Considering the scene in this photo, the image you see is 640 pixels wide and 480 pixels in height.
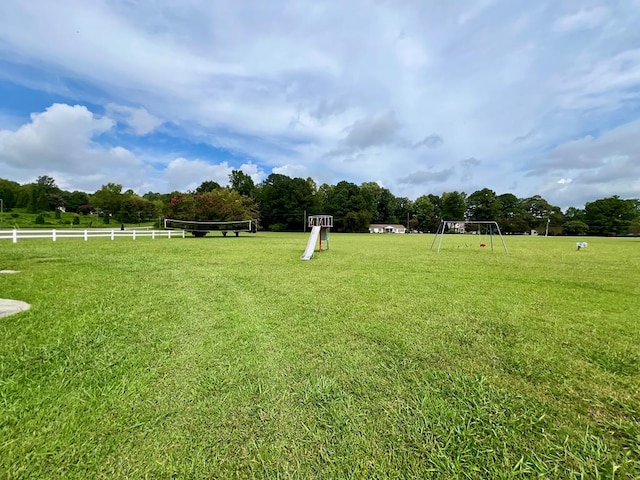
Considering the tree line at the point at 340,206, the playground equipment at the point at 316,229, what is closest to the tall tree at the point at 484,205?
the tree line at the point at 340,206

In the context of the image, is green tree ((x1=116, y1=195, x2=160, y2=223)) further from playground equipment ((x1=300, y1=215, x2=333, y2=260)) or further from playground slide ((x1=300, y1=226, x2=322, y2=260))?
playground slide ((x1=300, y1=226, x2=322, y2=260))

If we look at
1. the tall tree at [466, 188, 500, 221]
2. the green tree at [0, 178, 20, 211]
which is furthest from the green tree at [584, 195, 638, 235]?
the green tree at [0, 178, 20, 211]

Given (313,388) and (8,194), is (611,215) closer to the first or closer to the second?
(313,388)

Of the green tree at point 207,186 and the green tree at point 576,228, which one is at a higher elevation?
the green tree at point 207,186

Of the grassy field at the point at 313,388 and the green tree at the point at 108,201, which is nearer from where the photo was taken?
the grassy field at the point at 313,388

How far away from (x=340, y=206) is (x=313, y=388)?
57332 millimetres

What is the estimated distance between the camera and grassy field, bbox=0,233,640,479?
171 centimetres

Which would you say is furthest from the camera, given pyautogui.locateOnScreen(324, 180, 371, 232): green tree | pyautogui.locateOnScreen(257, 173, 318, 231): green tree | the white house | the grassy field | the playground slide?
the white house

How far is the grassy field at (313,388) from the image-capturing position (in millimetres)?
1707

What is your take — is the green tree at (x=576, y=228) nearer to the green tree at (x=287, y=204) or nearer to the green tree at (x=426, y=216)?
the green tree at (x=426, y=216)

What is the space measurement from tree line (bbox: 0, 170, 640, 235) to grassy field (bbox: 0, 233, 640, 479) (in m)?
41.6

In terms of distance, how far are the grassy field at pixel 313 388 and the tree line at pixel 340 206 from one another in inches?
1638

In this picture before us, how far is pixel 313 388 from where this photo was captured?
2.37m

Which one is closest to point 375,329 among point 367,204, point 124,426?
point 124,426
